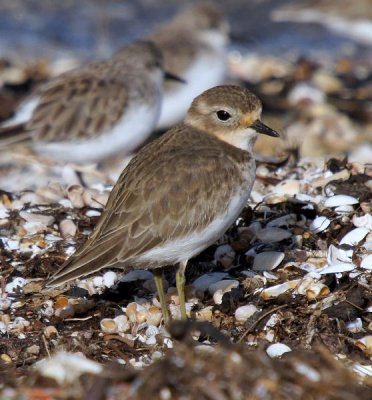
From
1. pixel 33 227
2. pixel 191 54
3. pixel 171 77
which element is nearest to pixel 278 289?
pixel 33 227

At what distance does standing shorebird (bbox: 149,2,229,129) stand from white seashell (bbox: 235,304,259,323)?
166 inches

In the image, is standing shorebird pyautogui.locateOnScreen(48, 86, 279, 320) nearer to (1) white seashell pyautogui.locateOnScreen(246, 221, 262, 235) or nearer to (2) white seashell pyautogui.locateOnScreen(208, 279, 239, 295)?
(2) white seashell pyautogui.locateOnScreen(208, 279, 239, 295)

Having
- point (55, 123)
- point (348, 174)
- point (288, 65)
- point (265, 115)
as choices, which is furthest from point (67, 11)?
point (348, 174)

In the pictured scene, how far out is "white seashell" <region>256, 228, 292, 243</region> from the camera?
Result: 16.2 feet

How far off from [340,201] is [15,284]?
1786 mm

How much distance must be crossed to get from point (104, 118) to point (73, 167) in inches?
31.1

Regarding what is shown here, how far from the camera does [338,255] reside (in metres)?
4.68

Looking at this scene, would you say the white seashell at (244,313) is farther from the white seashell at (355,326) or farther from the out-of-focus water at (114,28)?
the out-of-focus water at (114,28)

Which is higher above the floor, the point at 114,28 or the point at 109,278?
the point at 109,278

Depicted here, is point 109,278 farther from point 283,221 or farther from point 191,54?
point 191,54

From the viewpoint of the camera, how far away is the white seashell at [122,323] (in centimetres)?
441

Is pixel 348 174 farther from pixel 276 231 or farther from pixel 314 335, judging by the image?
pixel 314 335

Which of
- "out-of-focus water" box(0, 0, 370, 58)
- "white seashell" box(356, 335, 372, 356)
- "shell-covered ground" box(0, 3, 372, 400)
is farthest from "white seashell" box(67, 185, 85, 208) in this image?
"out-of-focus water" box(0, 0, 370, 58)

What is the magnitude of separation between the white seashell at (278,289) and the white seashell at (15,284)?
1.21 metres
